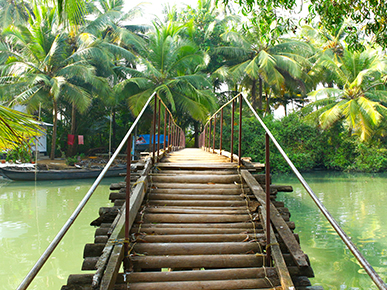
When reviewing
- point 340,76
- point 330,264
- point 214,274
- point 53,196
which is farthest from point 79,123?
point 214,274

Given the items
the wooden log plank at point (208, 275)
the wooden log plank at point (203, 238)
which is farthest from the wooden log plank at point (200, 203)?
the wooden log plank at point (208, 275)

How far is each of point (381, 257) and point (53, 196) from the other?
9758mm

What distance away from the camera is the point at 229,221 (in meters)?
2.94

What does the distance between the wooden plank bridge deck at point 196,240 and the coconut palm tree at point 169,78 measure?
1285cm

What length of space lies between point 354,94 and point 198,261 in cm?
1899

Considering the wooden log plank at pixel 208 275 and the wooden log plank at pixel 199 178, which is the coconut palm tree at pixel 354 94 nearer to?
the wooden log plank at pixel 199 178

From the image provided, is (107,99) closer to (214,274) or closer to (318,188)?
(318,188)

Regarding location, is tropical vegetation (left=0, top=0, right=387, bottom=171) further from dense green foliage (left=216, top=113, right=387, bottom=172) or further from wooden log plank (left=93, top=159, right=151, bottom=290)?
wooden log plank (left=93, top=159, right=151, bottom=290)

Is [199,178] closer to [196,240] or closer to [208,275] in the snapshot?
[196,240]

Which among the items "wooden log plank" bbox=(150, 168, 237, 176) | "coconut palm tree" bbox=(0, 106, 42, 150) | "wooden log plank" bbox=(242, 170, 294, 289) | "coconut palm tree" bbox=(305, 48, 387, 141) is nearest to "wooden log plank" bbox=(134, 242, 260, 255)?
"wooden log plank" bbox=(242, 170, 294, 289)

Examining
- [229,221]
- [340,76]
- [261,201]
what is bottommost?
[229,221]

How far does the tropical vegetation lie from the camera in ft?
51.6

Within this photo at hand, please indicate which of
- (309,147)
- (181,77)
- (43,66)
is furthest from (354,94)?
(43,66)

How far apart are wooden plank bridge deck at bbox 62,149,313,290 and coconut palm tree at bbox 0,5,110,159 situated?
43.0 ft
